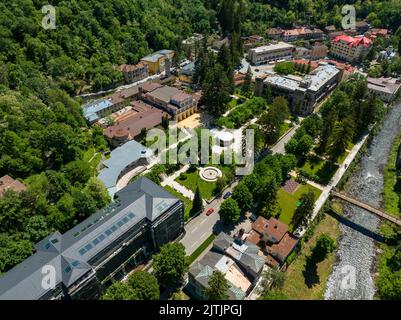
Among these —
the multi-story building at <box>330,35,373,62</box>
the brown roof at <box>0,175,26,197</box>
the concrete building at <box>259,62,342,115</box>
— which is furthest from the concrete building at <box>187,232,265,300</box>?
the multi-story building at <box>330,35,373,62</box>

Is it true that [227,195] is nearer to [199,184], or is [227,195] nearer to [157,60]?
[199,184]

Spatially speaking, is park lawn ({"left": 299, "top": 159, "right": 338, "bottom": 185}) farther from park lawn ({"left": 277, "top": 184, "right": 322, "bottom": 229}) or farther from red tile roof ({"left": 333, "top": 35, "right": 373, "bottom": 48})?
red tile roof ({"left": 333, "top": 35, "right": 373, "bottom": 48})

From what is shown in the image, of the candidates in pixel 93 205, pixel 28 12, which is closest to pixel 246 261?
pixel 93 205

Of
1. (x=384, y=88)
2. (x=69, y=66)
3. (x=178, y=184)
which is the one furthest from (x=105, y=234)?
(x=384, y=88)

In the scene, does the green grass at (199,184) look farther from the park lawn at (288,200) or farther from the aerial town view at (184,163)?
the park lawn at (288,200)

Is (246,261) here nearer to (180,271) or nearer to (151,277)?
(180,271)
